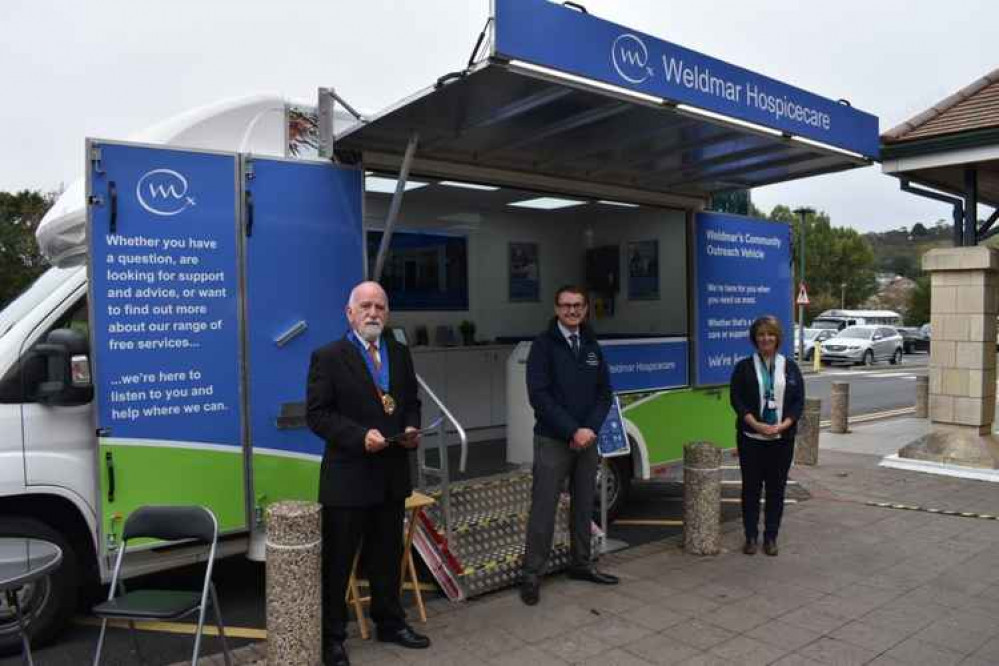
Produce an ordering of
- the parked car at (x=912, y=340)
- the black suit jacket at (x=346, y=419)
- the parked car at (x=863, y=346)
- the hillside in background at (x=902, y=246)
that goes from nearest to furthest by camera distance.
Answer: the black suit jacket at (x=346, y=419) < the parked car at (x=863, y=346) < the parked car at (x=912, y=340) < the hillside in background at (x=902, y=246)

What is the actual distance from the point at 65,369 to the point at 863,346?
101ft

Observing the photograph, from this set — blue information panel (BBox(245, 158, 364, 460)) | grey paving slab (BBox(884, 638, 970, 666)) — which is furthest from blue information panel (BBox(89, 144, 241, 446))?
grey paving slab (BBox(884, 638, 970, 666))

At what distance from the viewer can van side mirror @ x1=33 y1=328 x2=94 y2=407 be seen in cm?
395

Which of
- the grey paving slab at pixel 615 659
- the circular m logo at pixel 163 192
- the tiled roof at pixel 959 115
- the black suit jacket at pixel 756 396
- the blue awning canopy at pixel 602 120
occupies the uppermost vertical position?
the tiled roof at pixel 959 115

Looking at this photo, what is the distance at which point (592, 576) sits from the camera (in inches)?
200

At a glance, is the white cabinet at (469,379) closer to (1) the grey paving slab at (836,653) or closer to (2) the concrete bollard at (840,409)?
(1) the grey paving slab at (836,653)

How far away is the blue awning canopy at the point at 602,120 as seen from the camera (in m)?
3.81

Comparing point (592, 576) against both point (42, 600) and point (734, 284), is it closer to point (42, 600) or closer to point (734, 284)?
point (42, 600)

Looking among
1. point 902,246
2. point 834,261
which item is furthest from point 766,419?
point 902,246

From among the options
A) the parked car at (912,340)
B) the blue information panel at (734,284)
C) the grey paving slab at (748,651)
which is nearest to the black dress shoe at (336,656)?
the grey paving slab at (748,651)

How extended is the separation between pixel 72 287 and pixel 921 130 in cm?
885

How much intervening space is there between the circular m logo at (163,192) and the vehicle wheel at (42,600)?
5.70ft

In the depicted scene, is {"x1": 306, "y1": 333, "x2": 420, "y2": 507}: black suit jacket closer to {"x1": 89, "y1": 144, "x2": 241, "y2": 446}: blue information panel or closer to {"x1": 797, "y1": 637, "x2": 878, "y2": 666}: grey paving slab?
{"x1": 89, "y1": 144, "x2": 241, "y2": 446}: blue information panel

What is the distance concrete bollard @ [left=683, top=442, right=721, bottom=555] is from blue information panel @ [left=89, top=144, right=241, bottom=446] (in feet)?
10.7
